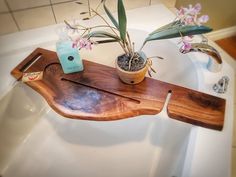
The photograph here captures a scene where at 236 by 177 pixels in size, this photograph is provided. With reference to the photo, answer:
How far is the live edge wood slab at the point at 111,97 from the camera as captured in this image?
650 mm

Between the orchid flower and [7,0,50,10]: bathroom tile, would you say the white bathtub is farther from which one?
the orchid flower

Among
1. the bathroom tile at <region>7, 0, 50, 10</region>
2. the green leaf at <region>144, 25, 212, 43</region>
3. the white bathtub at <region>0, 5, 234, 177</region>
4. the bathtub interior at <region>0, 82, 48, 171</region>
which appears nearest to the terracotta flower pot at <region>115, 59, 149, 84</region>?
the green leaf at <region>144, 25, 212, 43</region>

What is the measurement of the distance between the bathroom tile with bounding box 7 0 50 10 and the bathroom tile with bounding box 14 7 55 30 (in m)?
0.03

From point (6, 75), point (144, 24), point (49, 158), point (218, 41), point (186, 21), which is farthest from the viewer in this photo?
point (218, 41)

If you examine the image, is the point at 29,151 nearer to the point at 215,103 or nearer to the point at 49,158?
the point at 49,158

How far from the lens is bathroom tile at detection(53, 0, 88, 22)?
1.00 m

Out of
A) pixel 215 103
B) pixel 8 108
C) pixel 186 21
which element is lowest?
pixel 8 108

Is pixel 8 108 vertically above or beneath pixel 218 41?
above

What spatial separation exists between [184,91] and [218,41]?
1.37 metres

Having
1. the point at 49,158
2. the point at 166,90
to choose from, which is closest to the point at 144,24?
the point at 166,90

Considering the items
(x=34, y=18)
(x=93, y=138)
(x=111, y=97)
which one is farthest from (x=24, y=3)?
(x=93, y=138)

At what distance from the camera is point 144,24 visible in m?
1.06

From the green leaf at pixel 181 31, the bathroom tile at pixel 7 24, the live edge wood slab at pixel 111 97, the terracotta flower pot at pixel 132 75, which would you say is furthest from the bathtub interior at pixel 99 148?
the bathroom tile at pixel 7 24

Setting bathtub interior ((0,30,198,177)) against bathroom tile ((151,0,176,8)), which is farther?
bathroom tile ((151,0,176,8))
